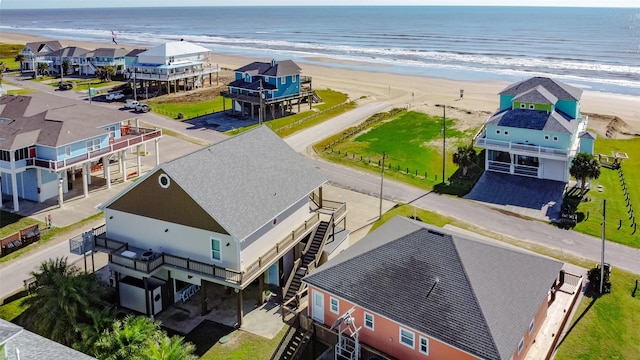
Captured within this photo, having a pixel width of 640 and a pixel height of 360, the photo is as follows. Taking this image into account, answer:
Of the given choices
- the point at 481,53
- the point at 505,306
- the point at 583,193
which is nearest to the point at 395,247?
the point at 505,306

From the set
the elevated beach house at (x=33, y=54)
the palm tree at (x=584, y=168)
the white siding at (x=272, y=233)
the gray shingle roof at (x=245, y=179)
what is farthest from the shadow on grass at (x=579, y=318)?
the elevated beach house at (x=33, y=54)

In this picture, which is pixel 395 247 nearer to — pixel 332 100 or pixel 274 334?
pixel 274 334

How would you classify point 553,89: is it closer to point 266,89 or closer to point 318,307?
point 266,89

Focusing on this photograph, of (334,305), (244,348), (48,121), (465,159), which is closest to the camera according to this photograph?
(334,305)

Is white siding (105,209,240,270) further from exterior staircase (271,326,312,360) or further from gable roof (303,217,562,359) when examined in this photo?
gable roof (303,217,562,359)

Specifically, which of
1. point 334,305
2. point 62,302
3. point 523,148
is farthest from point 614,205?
point 62,302

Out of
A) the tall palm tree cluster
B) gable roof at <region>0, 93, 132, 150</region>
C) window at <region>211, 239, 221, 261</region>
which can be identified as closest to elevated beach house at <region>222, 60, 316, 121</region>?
gable roof at <region>0, 93, 132, 150</region>
